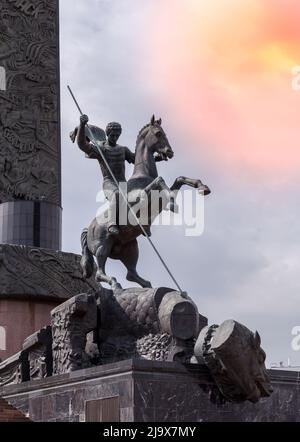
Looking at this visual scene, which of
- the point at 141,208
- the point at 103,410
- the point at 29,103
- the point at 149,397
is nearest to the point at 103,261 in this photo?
the point at 141,208

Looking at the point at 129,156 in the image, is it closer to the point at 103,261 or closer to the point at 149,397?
the point at 103,261

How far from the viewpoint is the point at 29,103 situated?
2297cm

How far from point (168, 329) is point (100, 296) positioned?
1.45 metres

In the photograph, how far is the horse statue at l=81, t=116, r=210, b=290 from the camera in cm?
1405

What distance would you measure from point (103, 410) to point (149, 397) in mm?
749

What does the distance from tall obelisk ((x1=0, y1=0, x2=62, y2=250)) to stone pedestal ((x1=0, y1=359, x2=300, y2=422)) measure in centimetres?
870

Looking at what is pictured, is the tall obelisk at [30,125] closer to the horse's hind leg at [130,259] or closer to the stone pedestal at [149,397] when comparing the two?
the horse's hind leg at [130,259]

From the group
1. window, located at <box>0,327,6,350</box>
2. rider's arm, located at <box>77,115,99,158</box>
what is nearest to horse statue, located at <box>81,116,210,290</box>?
rider's arm, located at <box>77,115,99,158</box>

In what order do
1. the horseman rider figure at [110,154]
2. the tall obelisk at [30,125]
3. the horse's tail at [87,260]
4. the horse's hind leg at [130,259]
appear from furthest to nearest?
the tall obelisk at [30,125]
the horse's tail at [87,260]
the horse's hind leg at [130,259]
the horseman rider figure at [110,154]

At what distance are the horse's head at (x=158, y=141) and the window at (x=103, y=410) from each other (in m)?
4.14

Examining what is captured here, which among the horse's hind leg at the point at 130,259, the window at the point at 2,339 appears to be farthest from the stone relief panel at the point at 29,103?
the horse's hind leg at the point at 130,259

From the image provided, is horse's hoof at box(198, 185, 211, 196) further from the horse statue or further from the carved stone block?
the carved stone block

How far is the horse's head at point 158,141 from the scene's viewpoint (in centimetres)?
1450
